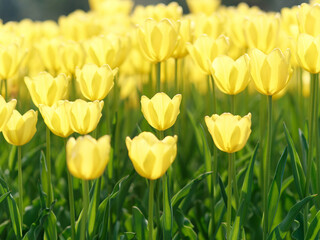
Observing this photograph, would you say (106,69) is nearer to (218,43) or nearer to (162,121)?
(162,121)

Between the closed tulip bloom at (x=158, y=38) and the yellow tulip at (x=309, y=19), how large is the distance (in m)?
0.35

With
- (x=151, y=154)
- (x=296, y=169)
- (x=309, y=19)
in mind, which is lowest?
(x=296, y=169)

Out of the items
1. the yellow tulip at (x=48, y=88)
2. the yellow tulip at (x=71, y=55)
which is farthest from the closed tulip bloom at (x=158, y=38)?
the yellow tulip at (x=71, y=55)

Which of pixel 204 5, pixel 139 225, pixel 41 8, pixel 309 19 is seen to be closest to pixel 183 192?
pixel 139 225

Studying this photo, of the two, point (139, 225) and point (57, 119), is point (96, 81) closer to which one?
point (57, 119)

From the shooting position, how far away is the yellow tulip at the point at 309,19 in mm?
1484

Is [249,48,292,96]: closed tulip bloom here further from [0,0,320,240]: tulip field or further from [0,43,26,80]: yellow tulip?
[0,43,26,80]: yellow tulip

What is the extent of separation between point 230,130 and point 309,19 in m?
0.50

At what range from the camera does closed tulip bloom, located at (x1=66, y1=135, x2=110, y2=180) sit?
1.01 m

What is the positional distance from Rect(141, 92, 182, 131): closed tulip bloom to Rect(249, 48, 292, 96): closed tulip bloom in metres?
0.19

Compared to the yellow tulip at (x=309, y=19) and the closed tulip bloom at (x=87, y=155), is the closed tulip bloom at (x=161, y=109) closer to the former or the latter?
the closed tulip bloom at (x=87, y=155)

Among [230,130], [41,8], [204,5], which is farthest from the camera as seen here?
[41,8]

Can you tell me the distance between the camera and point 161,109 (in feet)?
4.12

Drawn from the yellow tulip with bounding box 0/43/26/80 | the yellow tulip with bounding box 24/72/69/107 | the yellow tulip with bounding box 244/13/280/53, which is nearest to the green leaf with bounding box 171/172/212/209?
the yellow tulip with bounding box 24/72/69/107
